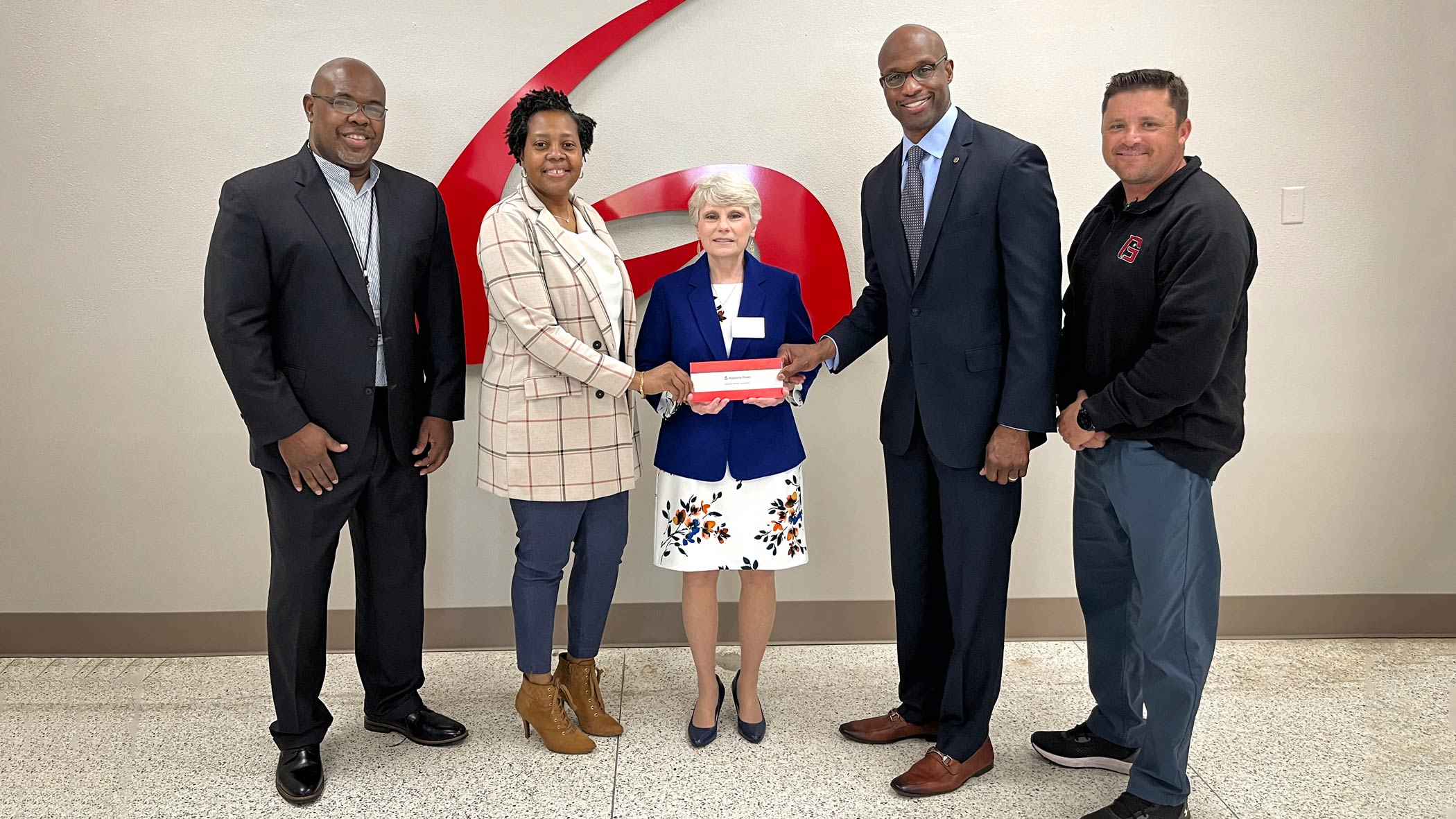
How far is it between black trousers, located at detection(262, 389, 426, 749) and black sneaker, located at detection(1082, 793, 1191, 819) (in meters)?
2.05

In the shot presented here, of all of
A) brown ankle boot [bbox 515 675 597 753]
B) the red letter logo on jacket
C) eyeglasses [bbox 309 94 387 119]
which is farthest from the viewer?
brown ankle boot [bbox 515 675 597 753]

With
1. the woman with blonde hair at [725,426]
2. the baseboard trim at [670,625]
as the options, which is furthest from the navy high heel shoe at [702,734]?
the baseboard trim at [670,625]

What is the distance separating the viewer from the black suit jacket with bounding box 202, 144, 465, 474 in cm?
240

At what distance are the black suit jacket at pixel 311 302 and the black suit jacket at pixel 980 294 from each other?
1.40 metres

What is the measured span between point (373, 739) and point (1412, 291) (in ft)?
13.3

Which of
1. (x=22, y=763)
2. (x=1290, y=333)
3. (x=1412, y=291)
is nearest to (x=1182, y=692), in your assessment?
(x=1290, y=333)

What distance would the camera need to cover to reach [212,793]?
8.55 feet

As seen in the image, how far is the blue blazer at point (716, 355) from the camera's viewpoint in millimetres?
2688

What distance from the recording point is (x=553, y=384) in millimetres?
2648

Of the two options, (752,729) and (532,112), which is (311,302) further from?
(752,729)

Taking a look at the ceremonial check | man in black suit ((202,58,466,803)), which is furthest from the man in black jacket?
man in black suit ((202,58,466,803))

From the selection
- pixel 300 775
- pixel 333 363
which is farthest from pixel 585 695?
pixel 333 363

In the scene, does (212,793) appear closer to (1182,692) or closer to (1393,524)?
(1182,692)

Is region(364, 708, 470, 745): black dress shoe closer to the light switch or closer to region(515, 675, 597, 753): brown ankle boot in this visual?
region(515, 675, 597, 753): brown ankle boot
